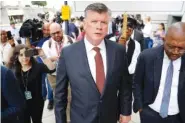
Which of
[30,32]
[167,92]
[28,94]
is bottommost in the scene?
[28,94]

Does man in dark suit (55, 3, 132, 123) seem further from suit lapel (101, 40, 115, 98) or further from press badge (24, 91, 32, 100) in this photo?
press badge (24, 91, 32, 100)

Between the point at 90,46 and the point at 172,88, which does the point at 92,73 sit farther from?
the point at 172,88

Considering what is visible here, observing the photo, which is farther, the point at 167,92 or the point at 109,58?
the point at 167,92

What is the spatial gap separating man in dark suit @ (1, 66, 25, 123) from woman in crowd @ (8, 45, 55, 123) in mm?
654

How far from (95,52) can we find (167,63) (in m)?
0.68

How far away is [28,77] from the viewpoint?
8.68ft

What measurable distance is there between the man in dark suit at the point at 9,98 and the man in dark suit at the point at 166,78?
45.3 inches

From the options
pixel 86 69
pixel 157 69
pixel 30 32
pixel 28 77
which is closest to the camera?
pixel 86 69

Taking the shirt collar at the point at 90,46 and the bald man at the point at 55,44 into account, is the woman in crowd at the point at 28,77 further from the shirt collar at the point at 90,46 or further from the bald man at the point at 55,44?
the shirt collar at the point at 90,46

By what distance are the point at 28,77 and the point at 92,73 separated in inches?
43.4

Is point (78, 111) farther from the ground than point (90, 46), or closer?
closer

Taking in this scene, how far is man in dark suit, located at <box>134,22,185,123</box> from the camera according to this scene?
191cm

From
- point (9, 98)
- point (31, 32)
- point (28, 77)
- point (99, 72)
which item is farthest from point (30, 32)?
point (99, 72)

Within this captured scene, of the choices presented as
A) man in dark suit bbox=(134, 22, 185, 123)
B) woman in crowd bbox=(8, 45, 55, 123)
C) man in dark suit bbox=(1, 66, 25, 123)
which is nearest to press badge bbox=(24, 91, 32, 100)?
woman in crowd bbox=(8, 45, 55, 123)
